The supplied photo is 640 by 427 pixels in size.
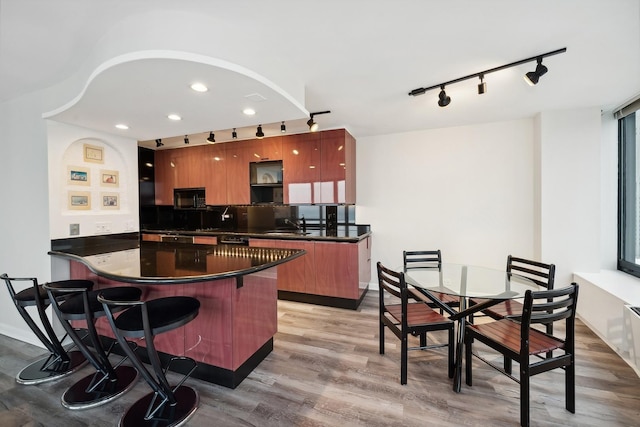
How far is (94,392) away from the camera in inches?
72.2

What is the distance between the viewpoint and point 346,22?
154cm

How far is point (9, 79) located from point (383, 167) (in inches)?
161

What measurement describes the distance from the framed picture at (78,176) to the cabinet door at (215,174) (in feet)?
5.53

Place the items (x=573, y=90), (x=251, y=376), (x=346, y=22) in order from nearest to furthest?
(x=346, y=22) → (x=251, y=376) → (x=573, y=90)

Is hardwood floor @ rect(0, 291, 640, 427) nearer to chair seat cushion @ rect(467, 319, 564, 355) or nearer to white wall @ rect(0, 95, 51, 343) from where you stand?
chair seat cushion @ rect(467, 319, 564, 355)

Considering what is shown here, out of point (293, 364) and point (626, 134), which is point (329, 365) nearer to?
point (293, 364)

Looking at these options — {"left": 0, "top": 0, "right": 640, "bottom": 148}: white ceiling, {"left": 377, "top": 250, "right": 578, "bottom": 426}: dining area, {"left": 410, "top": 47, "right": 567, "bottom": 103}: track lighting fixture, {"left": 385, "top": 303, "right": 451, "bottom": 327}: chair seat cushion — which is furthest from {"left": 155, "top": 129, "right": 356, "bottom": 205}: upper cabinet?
{"left": 385, "top": 303, "right": 451, "bottom": 327}: chair seat cushion

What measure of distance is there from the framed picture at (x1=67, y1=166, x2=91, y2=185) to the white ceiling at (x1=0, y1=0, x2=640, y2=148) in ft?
1.51

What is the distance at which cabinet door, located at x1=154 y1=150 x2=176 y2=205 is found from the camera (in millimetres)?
4578

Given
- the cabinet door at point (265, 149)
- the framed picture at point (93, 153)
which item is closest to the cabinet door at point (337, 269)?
the cabinet door at point (265, 149)

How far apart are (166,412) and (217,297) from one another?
29.3 inches

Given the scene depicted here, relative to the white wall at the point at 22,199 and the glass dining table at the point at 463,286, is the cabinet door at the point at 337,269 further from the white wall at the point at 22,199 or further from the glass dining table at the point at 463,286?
the white wall at the point at 22,199

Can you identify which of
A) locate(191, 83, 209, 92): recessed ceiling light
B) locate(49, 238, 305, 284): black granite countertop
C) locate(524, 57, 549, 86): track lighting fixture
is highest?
locate(524, 57, 549, 86): track lighting fixture

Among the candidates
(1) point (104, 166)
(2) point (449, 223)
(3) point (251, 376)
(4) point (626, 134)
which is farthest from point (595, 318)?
(1) point (104, 166)
